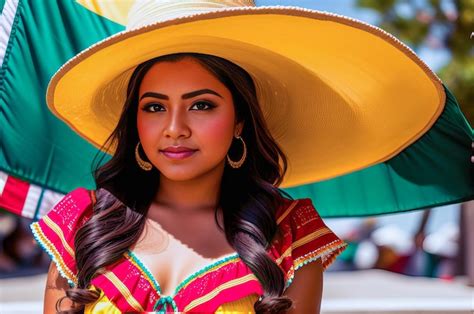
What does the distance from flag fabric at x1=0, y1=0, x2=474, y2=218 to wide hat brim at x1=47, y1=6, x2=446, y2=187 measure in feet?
0.53

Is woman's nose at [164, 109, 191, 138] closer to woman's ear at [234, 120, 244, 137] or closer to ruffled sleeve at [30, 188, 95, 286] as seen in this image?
woman's ear at [234, 120, 244, 137]

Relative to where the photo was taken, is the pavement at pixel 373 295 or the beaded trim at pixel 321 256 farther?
the pavement at pixel 373 295

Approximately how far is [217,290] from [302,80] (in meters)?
0.74

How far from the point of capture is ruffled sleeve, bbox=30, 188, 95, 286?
7.64 ft

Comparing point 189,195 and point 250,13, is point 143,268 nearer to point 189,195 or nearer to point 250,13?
point 189,195

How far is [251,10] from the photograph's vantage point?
2.07m

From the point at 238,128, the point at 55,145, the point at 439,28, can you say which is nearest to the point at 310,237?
the point at 238,128

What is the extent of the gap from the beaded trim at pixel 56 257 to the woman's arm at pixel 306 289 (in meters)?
0.60

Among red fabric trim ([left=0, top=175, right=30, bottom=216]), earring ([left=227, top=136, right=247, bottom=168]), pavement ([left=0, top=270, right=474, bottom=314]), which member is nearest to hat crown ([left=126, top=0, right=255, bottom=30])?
earring ([left=227, top=136, right=247, bottom=168])

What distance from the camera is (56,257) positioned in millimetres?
2334

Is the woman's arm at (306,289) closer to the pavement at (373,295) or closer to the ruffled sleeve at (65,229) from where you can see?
the ruffled sleeve at (65,229)

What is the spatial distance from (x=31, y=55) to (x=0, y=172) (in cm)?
42

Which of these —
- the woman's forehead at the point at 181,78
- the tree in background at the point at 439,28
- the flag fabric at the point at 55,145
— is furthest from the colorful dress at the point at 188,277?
the tree in background at the point at 439,28

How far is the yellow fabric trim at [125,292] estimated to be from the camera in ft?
7.24
